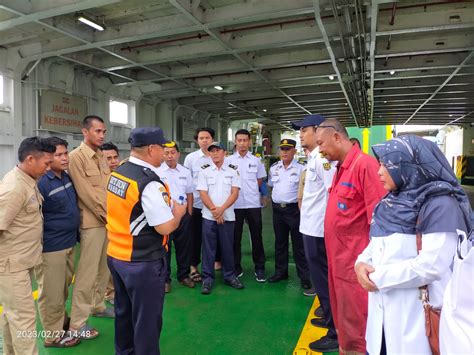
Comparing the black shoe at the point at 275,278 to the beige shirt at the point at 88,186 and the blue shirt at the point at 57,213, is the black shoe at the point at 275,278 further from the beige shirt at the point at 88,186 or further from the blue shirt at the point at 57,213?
the blue shirt at the point at 57,213

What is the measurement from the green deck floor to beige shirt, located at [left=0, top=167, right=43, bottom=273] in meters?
0.86

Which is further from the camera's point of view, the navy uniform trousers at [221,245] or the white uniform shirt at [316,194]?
the navy uniform trousers at [221,245]

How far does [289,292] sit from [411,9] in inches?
157

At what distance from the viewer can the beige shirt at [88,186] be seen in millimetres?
2804

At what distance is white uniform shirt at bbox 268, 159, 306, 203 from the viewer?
12.9 ft

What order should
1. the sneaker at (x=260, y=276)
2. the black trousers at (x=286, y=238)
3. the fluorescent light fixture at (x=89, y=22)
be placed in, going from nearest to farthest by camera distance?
the black trousers at (x=286, y=238), the sneaker at (x=260, y=276), the fluorescent light fixture at (x=89, y=22)

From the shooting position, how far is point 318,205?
9.44 ft

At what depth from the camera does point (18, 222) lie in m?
2.16

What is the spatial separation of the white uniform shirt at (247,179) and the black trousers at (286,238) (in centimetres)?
27

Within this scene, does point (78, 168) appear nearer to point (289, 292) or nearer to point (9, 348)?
point (9, 348)

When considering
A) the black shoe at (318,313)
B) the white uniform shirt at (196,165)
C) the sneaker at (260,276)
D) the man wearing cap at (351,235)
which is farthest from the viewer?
the white uniform shirt at (196,165)

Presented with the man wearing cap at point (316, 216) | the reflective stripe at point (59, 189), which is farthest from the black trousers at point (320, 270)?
the reflective stripe at point (59, 189)

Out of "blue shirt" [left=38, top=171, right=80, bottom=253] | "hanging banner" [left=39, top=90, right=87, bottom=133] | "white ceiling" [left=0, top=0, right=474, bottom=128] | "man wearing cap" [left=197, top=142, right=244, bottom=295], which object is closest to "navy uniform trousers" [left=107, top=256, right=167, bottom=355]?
"blue shirt" [left=38, top=171, right=80, bottom=253]

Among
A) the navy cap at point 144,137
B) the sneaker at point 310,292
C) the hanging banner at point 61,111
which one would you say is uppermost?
the hanging banner at point 61,111
